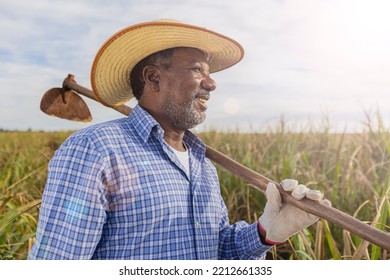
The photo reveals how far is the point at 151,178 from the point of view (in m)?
1.67

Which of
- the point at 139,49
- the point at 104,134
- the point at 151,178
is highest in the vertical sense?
the point at 139,49

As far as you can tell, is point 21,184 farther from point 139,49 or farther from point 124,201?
point 124,201

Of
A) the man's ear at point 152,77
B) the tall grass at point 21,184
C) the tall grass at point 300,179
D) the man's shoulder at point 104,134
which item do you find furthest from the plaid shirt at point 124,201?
the tall grass at point 300,179

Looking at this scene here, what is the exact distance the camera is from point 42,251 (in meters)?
1.55

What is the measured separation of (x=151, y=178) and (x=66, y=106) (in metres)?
1.13

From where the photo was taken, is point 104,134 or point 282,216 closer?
point 104,134

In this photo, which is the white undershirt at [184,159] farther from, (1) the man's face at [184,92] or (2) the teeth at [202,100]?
(2) the teeth at [202,100]

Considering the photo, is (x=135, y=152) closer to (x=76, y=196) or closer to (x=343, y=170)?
(x=76, y=196)

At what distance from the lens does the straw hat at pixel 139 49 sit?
1862 millimetres

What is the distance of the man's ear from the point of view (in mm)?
1896

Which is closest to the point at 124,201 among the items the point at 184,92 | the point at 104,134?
the point at 104,134

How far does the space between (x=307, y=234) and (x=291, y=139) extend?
135 centimetres

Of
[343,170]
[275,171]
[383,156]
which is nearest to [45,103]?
[275,171]

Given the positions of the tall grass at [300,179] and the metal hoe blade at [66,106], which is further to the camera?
the metal hoe blade at [66,106]
